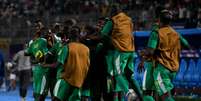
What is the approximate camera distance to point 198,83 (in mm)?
17250

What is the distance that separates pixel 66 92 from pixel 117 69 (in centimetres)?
185

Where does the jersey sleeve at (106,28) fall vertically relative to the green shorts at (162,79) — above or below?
above

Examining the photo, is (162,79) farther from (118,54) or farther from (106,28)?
(106,28)

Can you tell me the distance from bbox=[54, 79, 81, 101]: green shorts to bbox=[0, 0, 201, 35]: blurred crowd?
9874 millimetres

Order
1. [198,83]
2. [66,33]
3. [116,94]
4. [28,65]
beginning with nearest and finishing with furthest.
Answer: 1. [66,33]
2. [116,94]
3. [198,83]
4. [28,65]

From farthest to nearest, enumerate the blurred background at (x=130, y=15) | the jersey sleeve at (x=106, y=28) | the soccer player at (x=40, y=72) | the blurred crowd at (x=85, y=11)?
the blurred crowd at (x=85, y=11)
the blurred background at (x=130, y=15)
the soccer player at (x=40, y=72)
the jersey sleeve at (x=106, y=28)

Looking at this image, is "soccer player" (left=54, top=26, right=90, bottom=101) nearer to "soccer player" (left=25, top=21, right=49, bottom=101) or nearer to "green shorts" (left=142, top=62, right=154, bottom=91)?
"green shorts" (left=142, top=62, right=154, bottom=91)

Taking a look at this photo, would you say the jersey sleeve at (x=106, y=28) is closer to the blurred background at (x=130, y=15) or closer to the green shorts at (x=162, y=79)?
the green shorts at (x=162, y=79)

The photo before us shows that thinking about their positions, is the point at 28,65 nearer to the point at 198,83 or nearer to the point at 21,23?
the point at 198,83

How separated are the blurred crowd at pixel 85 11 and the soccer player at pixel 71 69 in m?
9.75

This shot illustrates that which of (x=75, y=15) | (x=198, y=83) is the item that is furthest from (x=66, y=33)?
(x=75, y=15)

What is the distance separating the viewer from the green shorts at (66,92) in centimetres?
1004

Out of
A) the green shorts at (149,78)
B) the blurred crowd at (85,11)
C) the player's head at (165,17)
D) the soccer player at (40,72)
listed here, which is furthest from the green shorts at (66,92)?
the blurred crowd at (85,11)

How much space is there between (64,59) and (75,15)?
1837 cm
